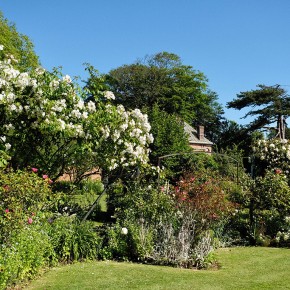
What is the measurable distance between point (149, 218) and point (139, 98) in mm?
Result: 31296

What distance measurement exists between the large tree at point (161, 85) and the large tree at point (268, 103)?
21.4 ft

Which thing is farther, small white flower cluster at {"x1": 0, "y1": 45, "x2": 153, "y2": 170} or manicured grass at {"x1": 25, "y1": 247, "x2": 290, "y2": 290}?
small white flower cluster at {"x1": 0, "y1": 45, "x2": 153, "y2": 170}

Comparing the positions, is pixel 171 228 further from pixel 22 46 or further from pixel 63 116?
pixel 22 46

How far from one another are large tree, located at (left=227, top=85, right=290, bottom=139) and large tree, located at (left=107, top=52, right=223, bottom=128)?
21.4 ft

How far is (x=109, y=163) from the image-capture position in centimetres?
980

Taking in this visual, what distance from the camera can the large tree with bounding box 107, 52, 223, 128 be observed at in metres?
39.5

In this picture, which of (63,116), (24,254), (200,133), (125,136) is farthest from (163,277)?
(200,133)

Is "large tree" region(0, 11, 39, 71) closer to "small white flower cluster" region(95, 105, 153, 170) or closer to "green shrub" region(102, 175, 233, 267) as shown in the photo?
"small white flower cluster" region(95, 105, 153, 170)

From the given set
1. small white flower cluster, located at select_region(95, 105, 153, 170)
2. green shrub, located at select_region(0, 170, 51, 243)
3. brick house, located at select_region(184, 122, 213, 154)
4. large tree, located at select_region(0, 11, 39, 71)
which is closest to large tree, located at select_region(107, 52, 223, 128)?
brick house, located at select_region(184, 122, 213, 154)

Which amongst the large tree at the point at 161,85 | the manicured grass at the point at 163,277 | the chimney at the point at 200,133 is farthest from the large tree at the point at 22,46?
the manicured grass at the point at 163,277

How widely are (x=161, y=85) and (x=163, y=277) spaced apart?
34024mm

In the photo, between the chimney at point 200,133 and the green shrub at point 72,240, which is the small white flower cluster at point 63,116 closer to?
the green shrub at point 72,240

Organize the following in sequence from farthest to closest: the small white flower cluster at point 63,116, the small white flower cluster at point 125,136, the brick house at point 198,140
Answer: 1. the brick house at point 198,140
2. the small white flower cluster at point 125,136
3. the small white flower cluster at point 63,116

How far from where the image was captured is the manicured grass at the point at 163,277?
6574mm
